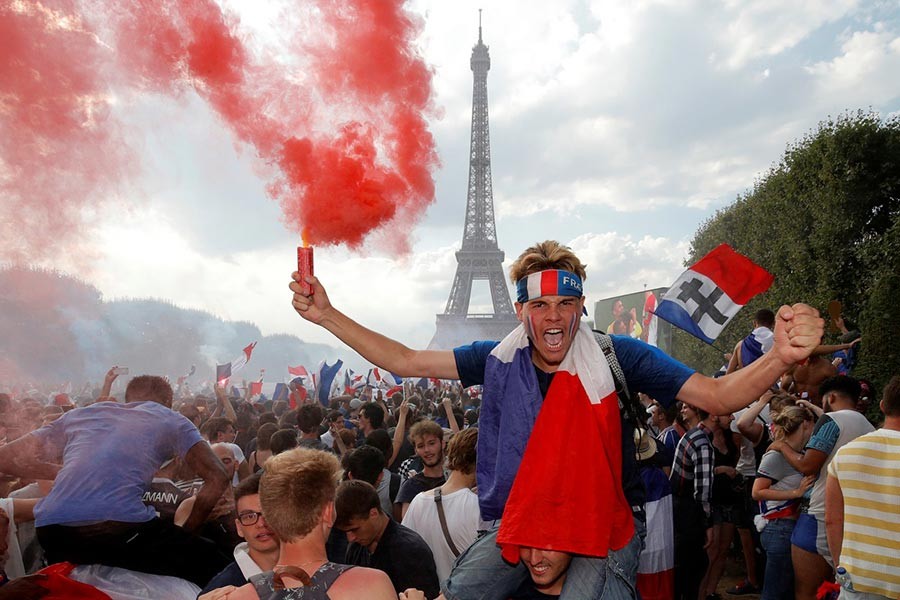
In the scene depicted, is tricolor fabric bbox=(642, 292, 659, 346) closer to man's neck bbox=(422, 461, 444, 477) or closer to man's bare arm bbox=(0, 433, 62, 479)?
man's neck bbox=(422, 461, 444, 477)

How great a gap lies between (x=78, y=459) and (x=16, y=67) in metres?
2.66

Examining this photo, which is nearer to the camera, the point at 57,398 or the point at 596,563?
the point at 596,563

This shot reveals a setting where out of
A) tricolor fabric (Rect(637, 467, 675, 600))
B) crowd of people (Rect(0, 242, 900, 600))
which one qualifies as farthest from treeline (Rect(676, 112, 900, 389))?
tricolor fabric (Rect(637, 467, 675, 600))

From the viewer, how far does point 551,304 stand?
131 inches

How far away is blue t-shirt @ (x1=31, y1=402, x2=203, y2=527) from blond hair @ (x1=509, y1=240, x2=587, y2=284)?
267 cm

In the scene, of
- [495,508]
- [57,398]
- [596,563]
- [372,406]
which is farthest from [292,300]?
[57,398]

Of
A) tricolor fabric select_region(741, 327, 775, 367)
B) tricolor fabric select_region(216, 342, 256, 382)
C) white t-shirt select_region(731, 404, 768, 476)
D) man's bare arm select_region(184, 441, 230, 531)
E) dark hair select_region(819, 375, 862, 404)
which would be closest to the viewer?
man's bare arm select_region(184, 441, 230, 531)

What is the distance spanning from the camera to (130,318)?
1388 centimetres

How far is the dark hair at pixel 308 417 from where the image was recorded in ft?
26.3

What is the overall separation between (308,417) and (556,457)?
558 centimetres

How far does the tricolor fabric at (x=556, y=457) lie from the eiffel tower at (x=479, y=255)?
217 ft

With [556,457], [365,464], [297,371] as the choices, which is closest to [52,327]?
[365,464]

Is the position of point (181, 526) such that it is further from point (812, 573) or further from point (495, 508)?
point (812, 573)

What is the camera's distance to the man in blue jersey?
3.02 m
